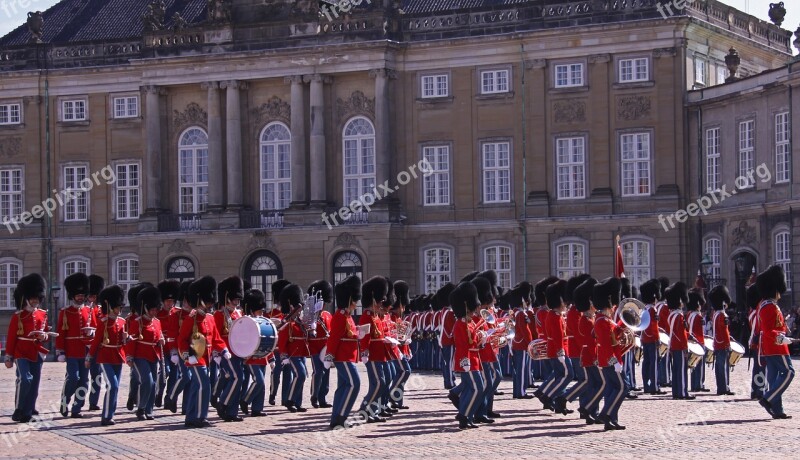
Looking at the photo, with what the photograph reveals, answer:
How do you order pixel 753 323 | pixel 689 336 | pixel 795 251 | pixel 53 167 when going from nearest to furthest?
1. pixel 753 323
2. pixel 689 336
3. pixel 795 251
4. pixel 53 167

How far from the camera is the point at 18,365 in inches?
893

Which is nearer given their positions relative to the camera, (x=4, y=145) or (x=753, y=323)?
(x=753, y=323)

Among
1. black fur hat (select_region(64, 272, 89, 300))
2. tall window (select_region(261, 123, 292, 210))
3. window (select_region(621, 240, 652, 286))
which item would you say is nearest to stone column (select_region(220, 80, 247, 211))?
tall window (select_region(261, 123, 292, 210))

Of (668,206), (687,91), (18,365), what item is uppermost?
(687,91)

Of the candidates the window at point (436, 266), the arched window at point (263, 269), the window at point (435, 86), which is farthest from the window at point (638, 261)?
the arched window at point (263, 269)

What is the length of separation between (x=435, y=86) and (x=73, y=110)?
1305cm

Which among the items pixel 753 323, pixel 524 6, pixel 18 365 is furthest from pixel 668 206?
pixel 18 365

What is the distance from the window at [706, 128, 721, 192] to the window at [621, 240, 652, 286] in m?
2.59

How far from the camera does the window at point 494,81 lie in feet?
166

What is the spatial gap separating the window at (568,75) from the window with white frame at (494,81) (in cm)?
174

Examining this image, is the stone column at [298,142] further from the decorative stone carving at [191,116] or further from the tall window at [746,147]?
the tall window at [746,147]

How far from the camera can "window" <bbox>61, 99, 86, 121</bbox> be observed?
5616 cm

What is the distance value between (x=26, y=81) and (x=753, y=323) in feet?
127

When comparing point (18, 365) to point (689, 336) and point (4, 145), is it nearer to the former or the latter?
point (689, 336)
